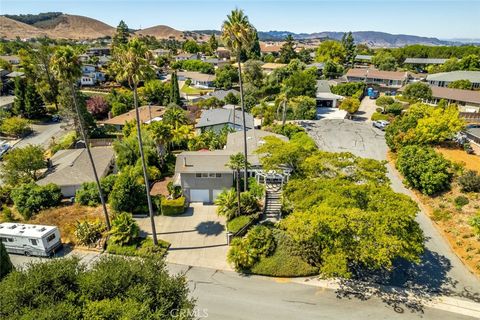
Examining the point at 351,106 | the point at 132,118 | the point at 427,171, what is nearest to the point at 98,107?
the point at 132,118

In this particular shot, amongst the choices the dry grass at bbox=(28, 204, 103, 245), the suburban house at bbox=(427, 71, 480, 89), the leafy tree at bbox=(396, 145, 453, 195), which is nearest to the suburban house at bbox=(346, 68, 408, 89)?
the suburban house at bbox=(427, 71, 480, 89)

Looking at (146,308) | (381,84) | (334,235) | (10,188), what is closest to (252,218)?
(334,235)

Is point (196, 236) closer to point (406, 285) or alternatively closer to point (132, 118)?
point (406, 285)

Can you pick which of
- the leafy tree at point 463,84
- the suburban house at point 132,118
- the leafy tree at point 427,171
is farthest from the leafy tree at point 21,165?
the leafy tree at point 463,84

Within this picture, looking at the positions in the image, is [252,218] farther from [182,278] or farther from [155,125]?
[155,125]

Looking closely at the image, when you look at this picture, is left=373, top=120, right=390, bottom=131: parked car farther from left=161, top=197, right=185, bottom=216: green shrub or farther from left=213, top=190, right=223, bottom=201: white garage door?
left=161, top=197, right=185, bottom=216: green shrub

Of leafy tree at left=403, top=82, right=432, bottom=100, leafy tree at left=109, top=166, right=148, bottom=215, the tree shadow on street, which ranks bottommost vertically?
the tree shadow on street

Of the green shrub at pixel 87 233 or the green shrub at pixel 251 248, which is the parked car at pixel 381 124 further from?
the green shrub at pixel 87 233
